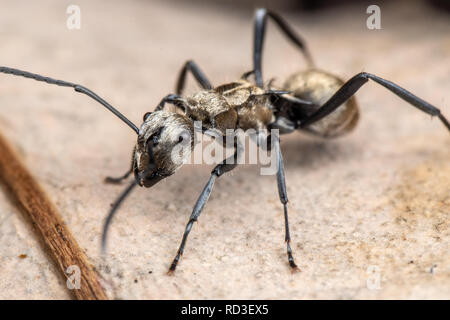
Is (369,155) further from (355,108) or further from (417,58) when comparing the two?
(417,58)

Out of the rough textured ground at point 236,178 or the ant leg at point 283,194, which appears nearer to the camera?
the rough textured ground at point 236,178

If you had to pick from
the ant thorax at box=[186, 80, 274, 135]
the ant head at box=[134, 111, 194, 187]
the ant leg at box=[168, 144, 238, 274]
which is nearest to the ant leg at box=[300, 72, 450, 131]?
the ant thorax at box=[186, 80, 274, 135]

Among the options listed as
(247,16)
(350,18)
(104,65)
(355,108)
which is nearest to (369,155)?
(355,108)

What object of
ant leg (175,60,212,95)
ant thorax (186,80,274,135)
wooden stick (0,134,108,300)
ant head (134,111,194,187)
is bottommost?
wooden stick (0,134,108,300)

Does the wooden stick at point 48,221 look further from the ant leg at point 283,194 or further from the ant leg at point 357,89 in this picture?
the ant leg at point 357,89

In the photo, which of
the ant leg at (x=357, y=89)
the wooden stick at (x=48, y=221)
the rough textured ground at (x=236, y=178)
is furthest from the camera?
the ant leg at (x=357, y=89)

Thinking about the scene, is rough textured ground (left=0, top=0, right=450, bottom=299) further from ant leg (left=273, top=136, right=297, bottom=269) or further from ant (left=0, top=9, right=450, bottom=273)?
ant (left=0, top=9, right=450, bottom=273)

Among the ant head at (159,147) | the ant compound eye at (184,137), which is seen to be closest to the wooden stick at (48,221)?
the ant head at (159,147)
